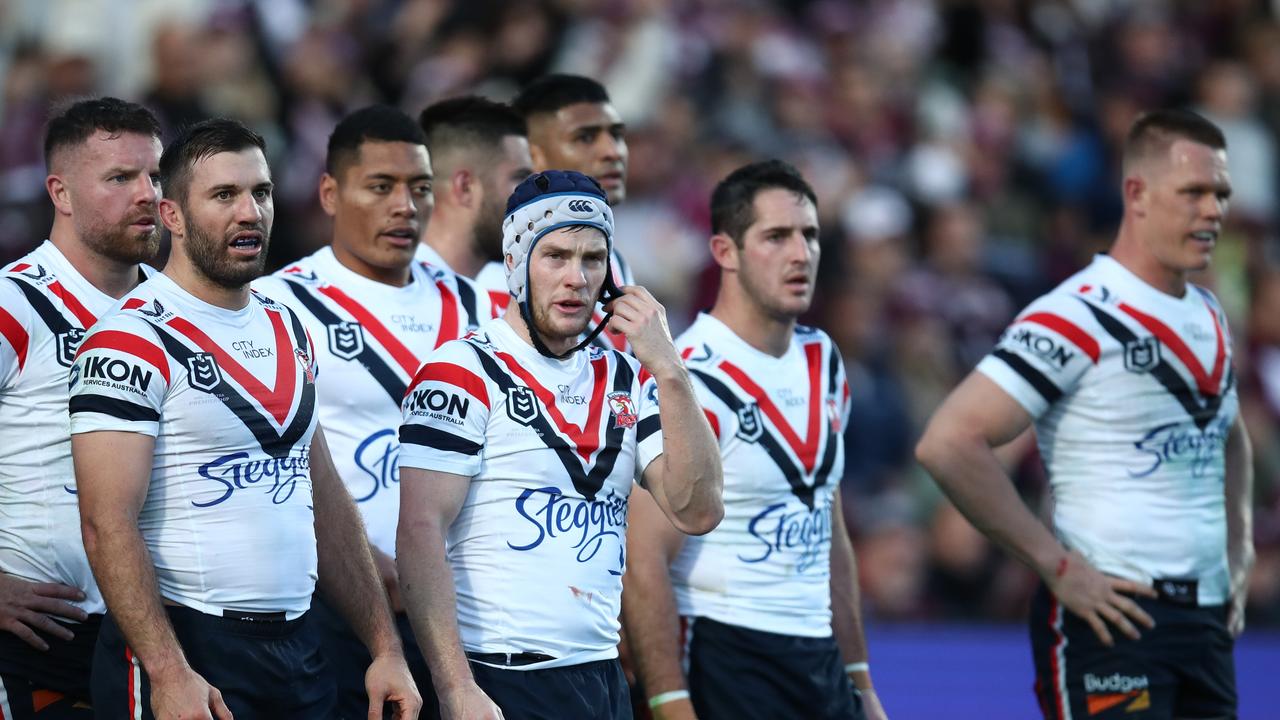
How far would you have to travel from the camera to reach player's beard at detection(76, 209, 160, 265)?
5602mm

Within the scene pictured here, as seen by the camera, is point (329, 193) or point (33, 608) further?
point (329, 193)

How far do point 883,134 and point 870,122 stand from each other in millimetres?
150

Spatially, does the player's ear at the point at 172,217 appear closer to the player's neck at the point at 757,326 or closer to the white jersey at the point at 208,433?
the white jersey at the point at 208,433

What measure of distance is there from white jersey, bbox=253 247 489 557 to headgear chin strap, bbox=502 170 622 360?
0.99m

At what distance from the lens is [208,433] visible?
5.03 meters

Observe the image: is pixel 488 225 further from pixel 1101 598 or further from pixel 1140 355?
pixel 1101 598

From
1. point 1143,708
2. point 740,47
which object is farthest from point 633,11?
point 1143,708

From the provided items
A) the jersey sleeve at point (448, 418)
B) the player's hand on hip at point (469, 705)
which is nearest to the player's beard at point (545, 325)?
the jersey sleeve at point (448, 418)

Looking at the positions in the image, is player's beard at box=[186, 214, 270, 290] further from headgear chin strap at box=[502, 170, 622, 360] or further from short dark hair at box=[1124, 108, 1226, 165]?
short dark hair at box=[1124, 108, 1226, 165]

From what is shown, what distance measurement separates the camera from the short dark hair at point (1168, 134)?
7.14m

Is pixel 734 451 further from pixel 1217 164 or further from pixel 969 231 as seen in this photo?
pixel 969 231

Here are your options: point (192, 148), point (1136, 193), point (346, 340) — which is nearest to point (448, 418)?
point (192, 148)

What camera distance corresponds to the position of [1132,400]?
682 centimetres

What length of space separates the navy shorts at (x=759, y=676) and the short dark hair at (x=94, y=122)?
8.61 feet
